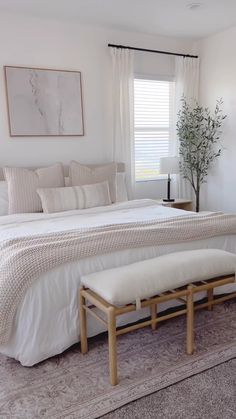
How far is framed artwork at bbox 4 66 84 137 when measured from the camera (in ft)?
12.1

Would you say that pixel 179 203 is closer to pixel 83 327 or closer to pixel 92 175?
pixel 92 175

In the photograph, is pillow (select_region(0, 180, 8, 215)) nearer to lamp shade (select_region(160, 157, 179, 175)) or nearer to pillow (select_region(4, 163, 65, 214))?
pillow (select_region(4, 163, 65, 214))

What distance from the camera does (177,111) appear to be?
15.5 feet

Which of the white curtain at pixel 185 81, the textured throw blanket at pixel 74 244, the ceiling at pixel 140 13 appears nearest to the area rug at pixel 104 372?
the textured throw blanket at pixel 74 244

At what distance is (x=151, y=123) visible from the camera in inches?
182

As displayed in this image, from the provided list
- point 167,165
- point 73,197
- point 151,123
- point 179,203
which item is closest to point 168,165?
point 167,165

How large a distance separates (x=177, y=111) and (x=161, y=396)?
3.76m

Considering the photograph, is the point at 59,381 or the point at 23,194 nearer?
the point at 59,381

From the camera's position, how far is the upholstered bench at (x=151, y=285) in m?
1.88

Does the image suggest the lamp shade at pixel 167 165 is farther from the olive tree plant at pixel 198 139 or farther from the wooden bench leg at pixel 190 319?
the wooden bench leg at pixel 190 319

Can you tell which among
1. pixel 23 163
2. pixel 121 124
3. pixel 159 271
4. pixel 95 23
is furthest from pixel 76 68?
pixel 159 271

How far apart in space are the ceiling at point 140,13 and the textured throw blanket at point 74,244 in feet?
7.12

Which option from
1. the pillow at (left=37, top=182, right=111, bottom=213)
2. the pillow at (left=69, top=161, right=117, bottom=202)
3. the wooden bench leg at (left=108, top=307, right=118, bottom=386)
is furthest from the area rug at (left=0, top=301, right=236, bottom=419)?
the pillow at (left=69, top=161, right=117, bottom=202)

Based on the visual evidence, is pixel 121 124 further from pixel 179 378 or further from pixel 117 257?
pixel 179 378
